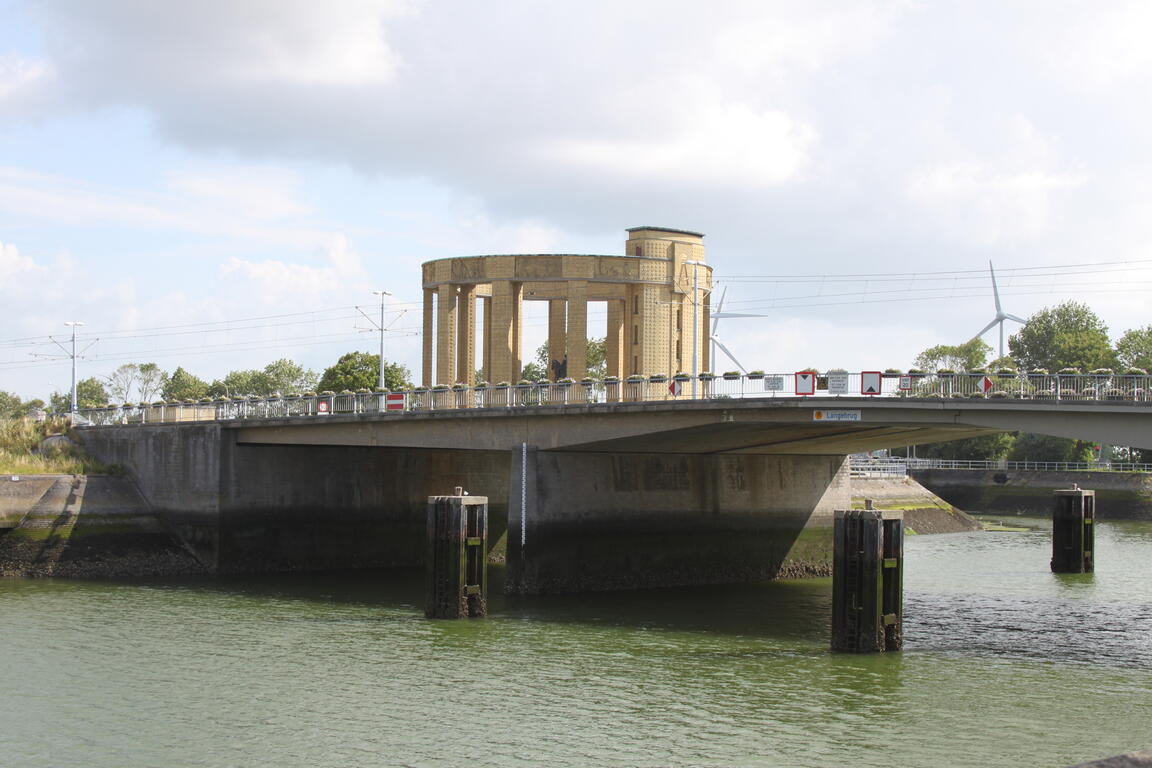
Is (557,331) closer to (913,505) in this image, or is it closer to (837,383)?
(913,505)

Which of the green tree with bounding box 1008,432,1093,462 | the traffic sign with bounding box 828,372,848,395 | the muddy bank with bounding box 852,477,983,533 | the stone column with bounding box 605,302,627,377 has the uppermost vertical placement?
the stone column with bounding box 605,302,627,377

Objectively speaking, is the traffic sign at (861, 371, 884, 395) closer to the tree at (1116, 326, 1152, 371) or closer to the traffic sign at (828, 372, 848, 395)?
the traffic sign at (828, 372, 848, 395)

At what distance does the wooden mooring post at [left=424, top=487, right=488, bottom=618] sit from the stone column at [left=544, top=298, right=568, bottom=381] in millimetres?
24668

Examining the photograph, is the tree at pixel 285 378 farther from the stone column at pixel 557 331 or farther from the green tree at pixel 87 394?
the stone column at pixel 557 331

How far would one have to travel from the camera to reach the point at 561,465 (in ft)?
151

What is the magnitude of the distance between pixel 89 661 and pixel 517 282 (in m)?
31.1

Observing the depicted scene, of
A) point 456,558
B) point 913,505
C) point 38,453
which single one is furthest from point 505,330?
point 913,505

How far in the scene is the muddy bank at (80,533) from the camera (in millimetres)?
50344

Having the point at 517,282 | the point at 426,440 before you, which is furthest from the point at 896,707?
the point at 517,282

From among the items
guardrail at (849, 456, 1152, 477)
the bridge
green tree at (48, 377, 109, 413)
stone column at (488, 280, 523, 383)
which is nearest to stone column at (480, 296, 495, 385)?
stone column at (488, 280, 523, 383)

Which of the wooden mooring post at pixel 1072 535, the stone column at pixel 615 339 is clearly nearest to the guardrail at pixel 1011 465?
the stone column at pixel 615 339

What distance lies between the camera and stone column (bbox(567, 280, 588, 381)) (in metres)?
60.6

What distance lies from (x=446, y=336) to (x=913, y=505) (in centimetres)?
3194

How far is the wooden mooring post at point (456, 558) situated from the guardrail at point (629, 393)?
6.66 m
